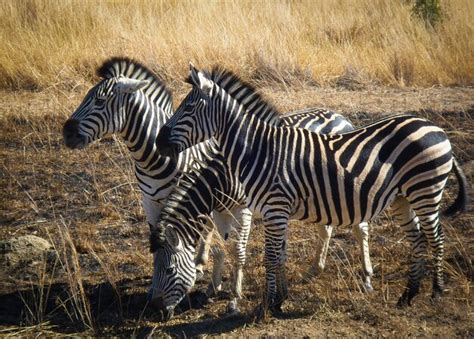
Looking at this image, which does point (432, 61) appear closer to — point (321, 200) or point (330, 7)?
point (330, 7)

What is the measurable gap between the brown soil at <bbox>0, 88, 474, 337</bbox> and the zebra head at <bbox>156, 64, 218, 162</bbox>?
1.37 meters

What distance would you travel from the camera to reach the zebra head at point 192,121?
526 centimetres

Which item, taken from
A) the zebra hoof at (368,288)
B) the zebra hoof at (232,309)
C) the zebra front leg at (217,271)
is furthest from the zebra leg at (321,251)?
the zebra hoof at (232,309)

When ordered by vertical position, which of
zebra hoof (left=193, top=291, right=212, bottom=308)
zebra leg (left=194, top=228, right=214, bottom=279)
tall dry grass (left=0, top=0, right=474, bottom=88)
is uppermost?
tall dry grass (left=0, top=0, right=474, bottom=88)

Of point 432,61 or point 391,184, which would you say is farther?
point 432,61

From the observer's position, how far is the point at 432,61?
12078 mm

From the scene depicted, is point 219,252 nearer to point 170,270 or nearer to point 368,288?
point 170,270

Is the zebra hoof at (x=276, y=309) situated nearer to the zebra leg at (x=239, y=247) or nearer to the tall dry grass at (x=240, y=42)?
the zebra leg at (x=239, y=247)

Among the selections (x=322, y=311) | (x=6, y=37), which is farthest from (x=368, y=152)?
(x=6, y=37)

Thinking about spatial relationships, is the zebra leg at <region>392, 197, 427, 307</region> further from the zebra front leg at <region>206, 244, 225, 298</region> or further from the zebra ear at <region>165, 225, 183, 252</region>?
the zebra ear at <region>165, 225, 183, 252</region>

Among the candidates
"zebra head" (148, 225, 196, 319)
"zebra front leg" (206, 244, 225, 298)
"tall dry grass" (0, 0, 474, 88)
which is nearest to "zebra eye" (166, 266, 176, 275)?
"zebra head" (148, 225, 196, 319)

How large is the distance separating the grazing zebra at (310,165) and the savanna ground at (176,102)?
65 centimetres

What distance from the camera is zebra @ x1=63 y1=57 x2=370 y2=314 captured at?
5.82 metres

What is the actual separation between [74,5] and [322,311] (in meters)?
10.9
